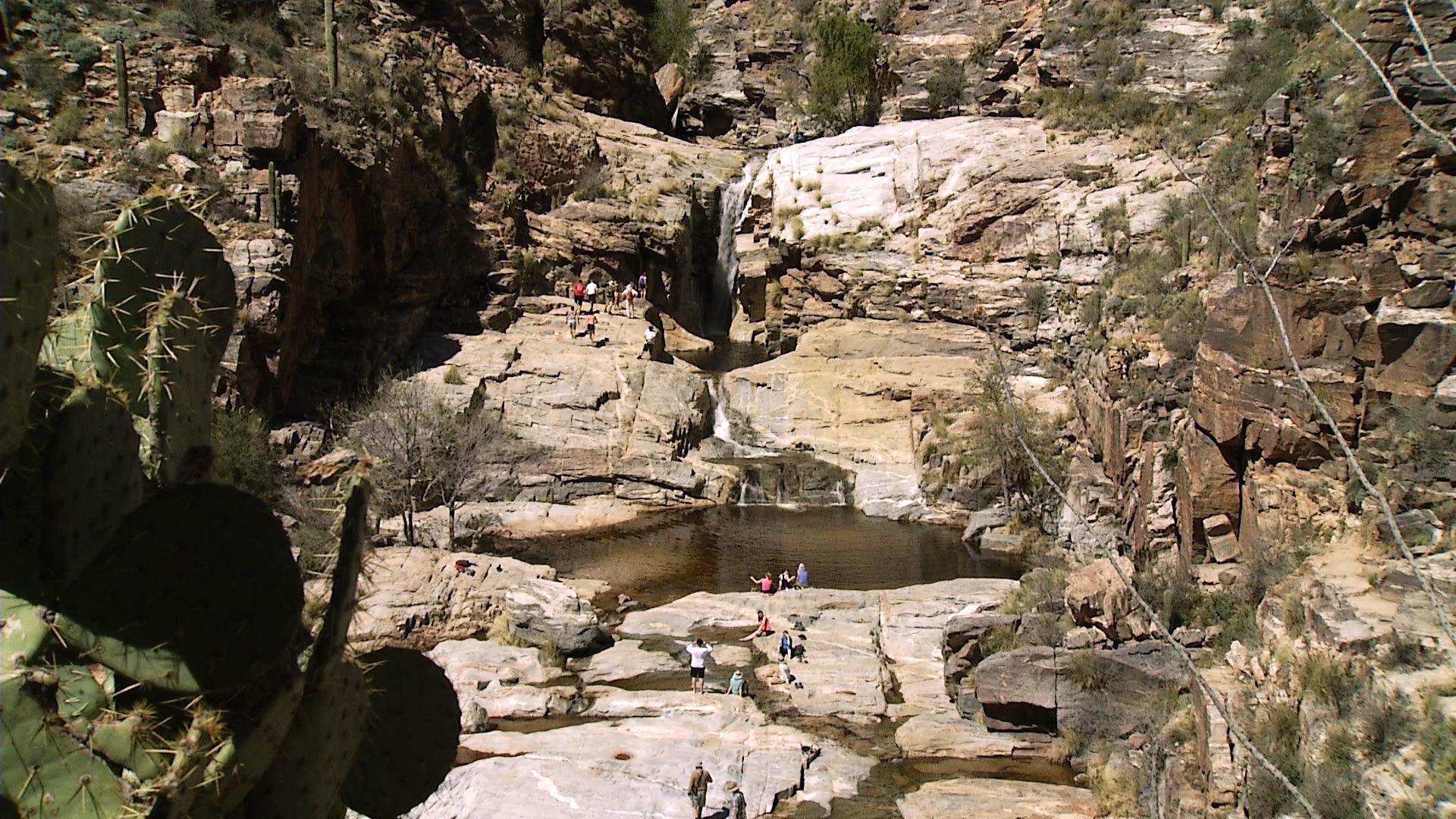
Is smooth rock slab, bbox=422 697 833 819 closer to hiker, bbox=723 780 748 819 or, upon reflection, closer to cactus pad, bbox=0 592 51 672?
hiker, bbox=723 780 748 819

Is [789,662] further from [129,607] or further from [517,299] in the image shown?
[517,299]

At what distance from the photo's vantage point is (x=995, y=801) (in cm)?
1217

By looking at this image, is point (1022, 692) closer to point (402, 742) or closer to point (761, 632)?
point (761, 632)

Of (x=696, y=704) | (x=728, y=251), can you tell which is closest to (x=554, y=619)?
(x=696, y=704)

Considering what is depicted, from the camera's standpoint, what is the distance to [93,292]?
3389 mm

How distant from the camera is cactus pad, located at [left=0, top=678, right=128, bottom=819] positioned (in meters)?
2.81

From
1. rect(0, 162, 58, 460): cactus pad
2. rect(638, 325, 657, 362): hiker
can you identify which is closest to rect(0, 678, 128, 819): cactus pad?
rect(0, 162, 58, 460): cactus pad

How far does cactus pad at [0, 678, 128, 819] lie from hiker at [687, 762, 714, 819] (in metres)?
8.90

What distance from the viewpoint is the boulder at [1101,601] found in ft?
47.2

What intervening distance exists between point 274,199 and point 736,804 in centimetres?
2107

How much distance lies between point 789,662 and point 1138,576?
207 inches

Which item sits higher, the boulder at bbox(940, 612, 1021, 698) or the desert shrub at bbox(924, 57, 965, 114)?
the desert shrub at bbox(924, 57, 965, 114)

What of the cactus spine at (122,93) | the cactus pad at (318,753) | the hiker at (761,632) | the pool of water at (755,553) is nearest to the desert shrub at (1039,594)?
the hiker at (761,632)

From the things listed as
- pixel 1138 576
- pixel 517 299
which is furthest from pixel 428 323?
pixel 1138 576
